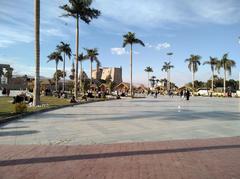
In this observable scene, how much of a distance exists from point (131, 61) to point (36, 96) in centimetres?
4180

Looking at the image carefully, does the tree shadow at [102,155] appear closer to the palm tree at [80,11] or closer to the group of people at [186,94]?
the palm tree at [80,11]

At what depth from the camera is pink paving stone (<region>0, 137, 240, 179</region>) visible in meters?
6.07

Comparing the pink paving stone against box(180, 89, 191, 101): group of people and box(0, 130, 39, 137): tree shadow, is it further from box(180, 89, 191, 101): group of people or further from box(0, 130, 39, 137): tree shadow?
box(180, 89, 191, 101): group of people

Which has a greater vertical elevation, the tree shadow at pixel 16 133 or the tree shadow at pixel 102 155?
the tree shadow at pixel 16 133

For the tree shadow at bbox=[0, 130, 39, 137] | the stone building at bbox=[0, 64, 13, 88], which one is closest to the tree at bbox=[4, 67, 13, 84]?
the stone building at bbox=[0, 64, 13, 88]

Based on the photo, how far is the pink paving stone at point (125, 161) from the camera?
19.9 ft

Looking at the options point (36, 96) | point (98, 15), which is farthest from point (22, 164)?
point (98, 15)

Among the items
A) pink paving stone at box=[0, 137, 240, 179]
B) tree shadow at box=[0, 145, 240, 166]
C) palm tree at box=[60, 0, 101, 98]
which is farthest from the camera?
palm tree at box=[60, 0, 101, 98]

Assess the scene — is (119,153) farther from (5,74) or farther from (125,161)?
(5,74)

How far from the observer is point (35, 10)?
→ 24047mm

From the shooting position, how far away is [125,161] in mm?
7051

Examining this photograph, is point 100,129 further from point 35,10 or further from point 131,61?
point 131,61

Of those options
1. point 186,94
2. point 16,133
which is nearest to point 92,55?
point 186,94


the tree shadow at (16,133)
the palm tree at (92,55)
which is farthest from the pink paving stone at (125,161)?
the palm tree at (92,55)
